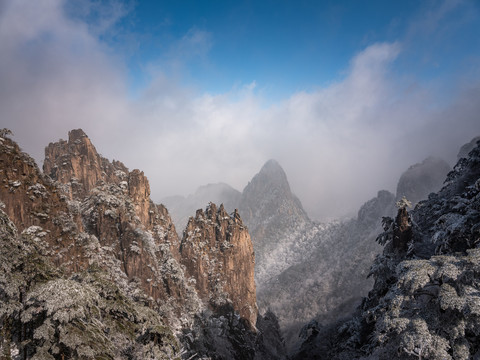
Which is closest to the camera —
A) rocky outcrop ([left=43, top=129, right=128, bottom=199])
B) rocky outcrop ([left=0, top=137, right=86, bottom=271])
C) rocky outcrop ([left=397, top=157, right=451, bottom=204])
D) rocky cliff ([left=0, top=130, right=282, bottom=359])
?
rocky cliff ([left=0, top=130, right=282, bottom=359])

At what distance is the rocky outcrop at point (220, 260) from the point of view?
54781 millimetres

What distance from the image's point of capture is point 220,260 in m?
59.9

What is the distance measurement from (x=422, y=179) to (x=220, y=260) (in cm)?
14719

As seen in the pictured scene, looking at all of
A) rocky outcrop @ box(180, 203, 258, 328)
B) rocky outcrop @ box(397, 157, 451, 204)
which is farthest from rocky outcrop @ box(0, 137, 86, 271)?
rocky outcrop @ box(397, 157, 451, 204)

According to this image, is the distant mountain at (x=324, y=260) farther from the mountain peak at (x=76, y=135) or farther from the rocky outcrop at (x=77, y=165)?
the mountain peak at (x=76, y=135)

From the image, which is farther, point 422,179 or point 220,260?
point 422,179

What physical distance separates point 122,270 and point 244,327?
30027 millimetres

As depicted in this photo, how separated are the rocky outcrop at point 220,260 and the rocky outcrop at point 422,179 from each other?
407 ft

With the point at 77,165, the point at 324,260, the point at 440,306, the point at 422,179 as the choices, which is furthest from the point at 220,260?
the point at 422,179

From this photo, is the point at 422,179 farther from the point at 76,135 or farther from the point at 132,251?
the point at 76,135

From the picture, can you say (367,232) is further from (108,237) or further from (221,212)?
(108,237)

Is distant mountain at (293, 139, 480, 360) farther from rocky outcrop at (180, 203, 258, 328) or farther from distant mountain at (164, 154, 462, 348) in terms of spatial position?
distant mountain at (164, 154, 462, 348)

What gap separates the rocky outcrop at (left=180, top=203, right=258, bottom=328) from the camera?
2157 inches

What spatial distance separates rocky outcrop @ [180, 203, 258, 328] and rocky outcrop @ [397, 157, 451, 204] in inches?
4885
